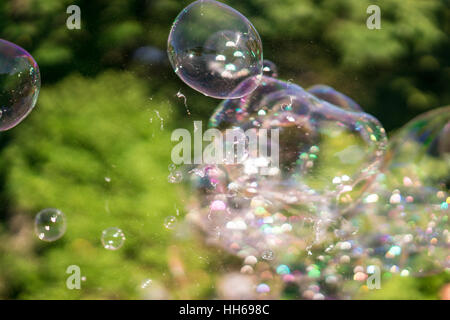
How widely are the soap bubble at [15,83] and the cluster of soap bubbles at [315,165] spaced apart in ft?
2.63

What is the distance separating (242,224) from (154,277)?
2.62 feet

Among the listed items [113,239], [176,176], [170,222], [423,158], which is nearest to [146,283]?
[170,222]

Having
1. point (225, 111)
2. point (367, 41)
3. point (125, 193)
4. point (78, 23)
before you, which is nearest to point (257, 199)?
point (225, 111)

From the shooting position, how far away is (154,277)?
4148 mm

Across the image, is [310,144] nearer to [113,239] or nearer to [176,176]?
[176,176]

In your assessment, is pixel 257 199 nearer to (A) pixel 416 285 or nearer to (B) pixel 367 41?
(A) pixel 416 285

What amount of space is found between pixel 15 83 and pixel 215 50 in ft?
3.64

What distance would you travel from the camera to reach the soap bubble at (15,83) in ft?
10.2

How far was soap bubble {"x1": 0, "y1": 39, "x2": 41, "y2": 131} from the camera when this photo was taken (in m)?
3.09

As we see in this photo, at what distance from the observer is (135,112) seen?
4.48 meters

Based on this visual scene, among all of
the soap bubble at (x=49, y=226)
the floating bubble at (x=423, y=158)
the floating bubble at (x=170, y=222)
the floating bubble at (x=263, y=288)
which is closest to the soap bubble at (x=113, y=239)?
the soap bubble at (x=49, y=226)

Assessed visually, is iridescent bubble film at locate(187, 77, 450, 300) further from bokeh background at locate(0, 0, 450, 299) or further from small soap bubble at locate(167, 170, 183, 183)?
bokeh background at locate(0, 0, 450, 299)

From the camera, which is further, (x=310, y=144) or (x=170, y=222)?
(x=170, y=222)

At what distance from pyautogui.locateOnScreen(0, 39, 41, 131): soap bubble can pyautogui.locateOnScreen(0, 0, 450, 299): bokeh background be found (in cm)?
113
